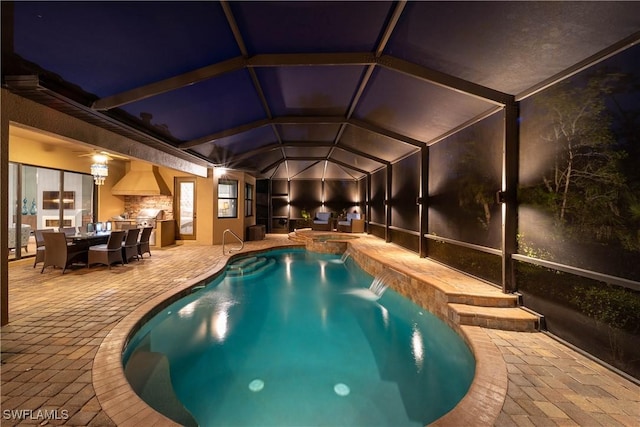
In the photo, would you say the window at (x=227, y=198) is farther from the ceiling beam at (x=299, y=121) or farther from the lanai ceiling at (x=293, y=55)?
the lanai ceiling at (x=293, y=55)

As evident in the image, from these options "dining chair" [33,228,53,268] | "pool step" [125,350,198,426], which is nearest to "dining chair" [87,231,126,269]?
"dining chair" [33,228,53,268]

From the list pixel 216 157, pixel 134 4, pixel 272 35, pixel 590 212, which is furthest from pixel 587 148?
pixel 216 157

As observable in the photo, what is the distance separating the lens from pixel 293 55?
12.3ft

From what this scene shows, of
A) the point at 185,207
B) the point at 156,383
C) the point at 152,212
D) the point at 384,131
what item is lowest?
the point at 156,383

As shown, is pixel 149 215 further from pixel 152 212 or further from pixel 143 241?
pixel 143 241

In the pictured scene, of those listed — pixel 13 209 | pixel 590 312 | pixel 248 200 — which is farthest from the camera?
pixel 248 200

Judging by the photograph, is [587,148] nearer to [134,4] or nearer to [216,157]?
[134,4]

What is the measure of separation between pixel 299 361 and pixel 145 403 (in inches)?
74.0

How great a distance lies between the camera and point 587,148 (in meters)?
2.68

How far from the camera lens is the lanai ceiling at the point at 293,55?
2485 mm

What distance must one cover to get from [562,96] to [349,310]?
14.6ft

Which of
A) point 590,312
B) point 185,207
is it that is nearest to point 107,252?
point 185,207

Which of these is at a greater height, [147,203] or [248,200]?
[248,200]

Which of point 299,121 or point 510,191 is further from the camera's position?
point 299,121
